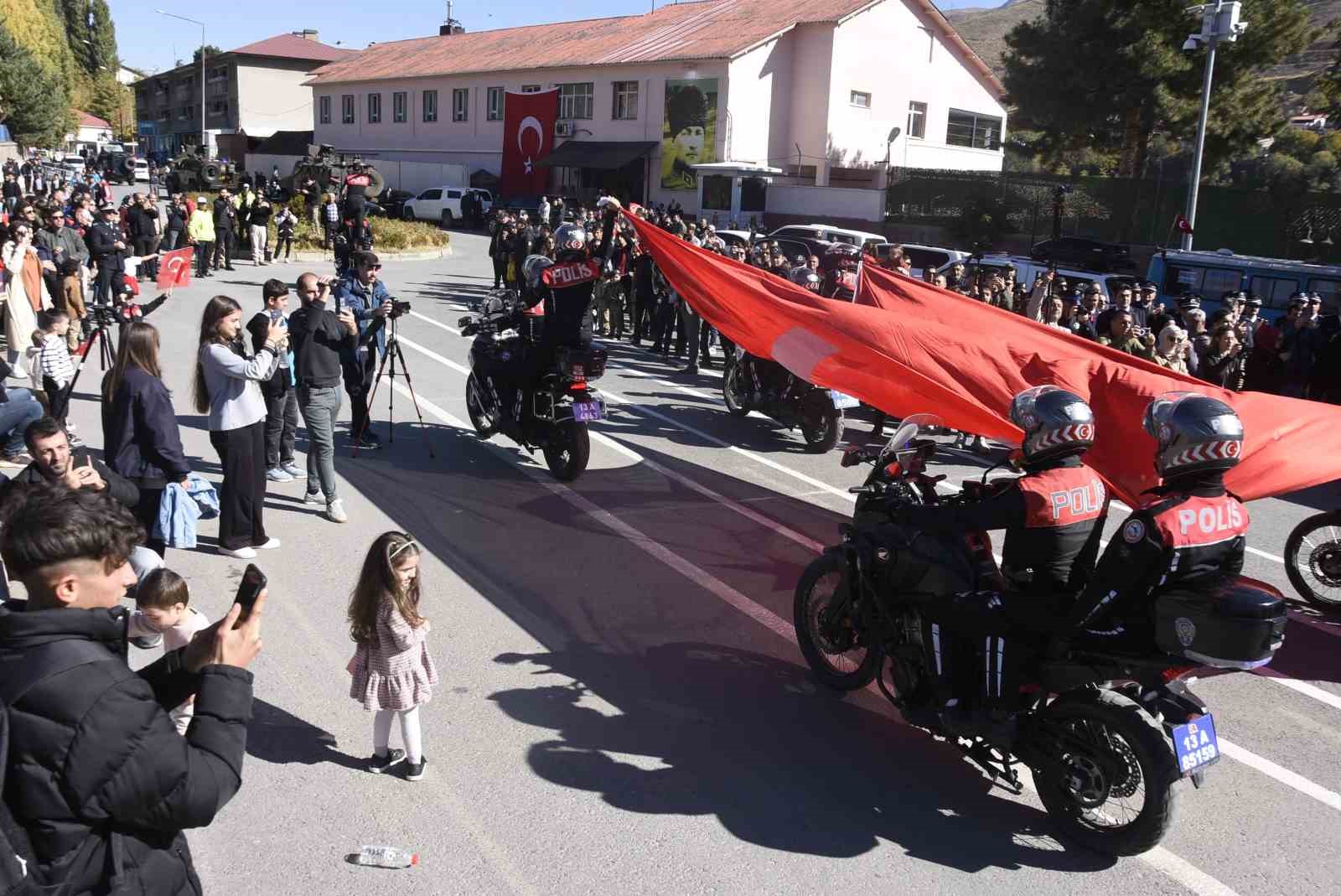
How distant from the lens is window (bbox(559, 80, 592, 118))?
47375 mm

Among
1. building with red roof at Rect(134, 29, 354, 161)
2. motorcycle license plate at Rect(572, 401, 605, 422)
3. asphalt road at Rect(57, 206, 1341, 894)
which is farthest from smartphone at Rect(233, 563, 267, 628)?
building with red roof at Rect(134, 29, 354, 161)

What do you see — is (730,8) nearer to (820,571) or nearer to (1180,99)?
(1180,99)

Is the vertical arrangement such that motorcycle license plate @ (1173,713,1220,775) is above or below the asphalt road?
above

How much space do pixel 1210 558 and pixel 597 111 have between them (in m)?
45.5

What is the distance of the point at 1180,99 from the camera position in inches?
1491

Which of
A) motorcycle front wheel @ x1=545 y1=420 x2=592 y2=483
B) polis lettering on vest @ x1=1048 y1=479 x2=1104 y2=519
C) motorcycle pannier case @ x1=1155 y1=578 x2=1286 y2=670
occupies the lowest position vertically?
motorcycle front wheel @ x1=545 y1=420 x2=592 y2=483

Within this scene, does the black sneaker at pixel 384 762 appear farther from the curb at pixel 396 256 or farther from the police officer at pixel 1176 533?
the curb at pixel 396 256

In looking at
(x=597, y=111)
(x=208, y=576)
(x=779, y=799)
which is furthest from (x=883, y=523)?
(x=597, y=111)

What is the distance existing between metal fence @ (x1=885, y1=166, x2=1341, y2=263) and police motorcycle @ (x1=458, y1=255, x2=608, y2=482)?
24.7 m

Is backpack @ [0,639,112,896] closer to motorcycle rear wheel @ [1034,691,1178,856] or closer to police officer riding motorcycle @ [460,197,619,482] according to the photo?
motorcycle rear wheel @ [1034,691,1178,856]

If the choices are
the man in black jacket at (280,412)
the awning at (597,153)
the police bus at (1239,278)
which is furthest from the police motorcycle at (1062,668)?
the awning at (597,153)

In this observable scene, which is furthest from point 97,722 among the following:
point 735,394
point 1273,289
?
point 1273,289

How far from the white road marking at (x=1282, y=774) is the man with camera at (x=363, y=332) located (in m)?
6.79

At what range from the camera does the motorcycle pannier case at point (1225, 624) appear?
386cm
